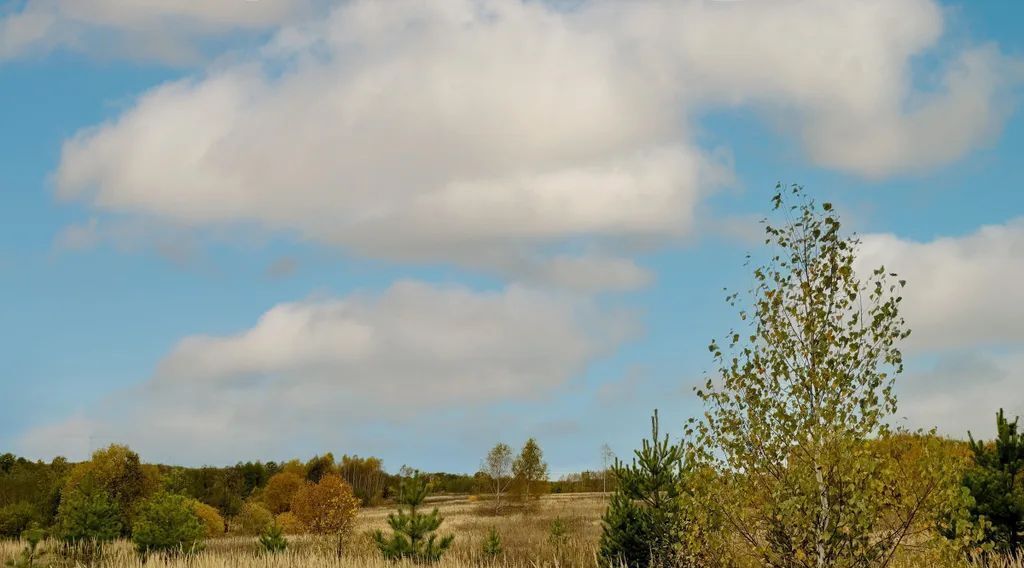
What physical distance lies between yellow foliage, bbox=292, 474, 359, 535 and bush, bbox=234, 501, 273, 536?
52.1ft

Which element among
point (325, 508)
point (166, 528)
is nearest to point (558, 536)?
point (325, 508)

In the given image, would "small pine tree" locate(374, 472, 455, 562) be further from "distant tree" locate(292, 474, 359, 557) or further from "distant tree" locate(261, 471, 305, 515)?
"distant tree" locate(261, 471, 305, 515)

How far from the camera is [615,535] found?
16812 millimetres

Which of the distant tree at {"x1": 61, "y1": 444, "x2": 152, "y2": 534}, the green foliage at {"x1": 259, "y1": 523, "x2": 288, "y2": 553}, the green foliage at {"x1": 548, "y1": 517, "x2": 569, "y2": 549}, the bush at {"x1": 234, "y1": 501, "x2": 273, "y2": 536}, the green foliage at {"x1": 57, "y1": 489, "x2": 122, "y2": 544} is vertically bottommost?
the bush at {"x1": 234, "y1": 501, "x2": 273, "y2": 536}

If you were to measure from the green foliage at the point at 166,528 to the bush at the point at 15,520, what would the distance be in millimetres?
14866

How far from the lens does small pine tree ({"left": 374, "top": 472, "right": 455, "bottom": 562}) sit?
1939 cm

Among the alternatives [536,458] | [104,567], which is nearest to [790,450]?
[104,567]

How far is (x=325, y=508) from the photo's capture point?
2934 cm

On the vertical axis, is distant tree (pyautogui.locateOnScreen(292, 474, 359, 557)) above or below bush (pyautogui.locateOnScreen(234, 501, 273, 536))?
above

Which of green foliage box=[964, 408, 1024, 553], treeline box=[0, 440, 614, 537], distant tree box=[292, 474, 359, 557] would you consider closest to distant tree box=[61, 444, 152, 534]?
treeline box=[0, 440, 614, 537]

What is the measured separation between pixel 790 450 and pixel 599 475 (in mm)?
68113

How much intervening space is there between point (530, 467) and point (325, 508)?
2650 centimetres

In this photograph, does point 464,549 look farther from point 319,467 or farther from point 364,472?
point 364,472

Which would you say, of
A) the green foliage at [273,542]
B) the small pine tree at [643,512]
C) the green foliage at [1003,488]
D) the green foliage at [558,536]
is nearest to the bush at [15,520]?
the green foliage at [273,542]
